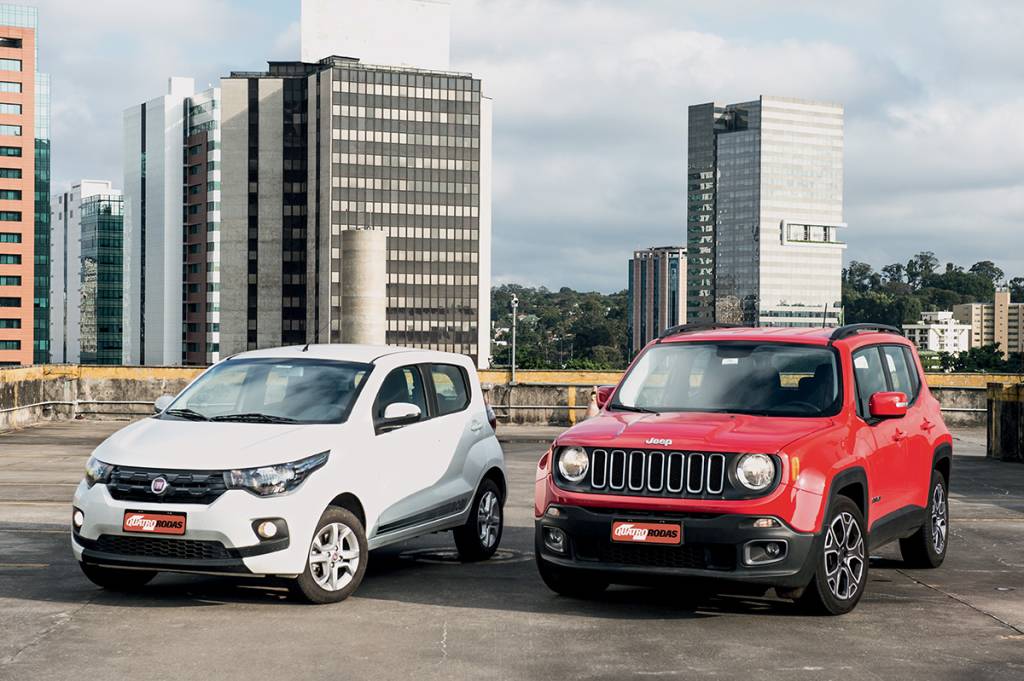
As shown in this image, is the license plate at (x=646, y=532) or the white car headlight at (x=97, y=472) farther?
the white car headlight at (x=97, y=472)

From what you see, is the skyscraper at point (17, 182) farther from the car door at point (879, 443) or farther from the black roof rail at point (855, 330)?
the car door at point (879, 443)

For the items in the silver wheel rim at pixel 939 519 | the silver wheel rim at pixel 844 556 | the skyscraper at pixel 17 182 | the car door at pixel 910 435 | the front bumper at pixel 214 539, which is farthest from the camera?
Answer: the skyscraper at pixel 17 182

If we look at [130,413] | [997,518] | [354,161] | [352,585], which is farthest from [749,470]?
[354,161]

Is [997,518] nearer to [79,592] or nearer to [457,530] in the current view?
[457,530]

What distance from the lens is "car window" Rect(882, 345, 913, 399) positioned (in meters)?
10.2

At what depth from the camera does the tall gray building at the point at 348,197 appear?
15988 centimetres

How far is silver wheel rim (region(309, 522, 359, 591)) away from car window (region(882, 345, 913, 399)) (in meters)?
4.27

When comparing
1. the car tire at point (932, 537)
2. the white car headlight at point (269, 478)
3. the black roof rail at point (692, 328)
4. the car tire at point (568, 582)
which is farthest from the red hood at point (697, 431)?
the car tire at point (932, 537)

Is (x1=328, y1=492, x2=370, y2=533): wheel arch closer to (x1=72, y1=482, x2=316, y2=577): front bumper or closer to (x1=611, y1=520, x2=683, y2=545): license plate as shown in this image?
(x1=72, y1=482, x2=316, y2=577): front bumper

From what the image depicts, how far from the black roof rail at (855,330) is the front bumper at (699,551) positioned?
188 cm

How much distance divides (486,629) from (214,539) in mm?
1782

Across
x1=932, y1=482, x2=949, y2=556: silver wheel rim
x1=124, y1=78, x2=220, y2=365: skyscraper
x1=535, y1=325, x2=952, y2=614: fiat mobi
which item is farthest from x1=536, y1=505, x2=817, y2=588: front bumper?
x1=124, y1=78, x2=220, y2=365: skyscraper

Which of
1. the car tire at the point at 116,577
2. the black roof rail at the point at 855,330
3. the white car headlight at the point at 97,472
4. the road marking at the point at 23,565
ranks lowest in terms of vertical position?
the road marking at the point at 23,565

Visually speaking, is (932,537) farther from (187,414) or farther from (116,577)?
(116,577)
